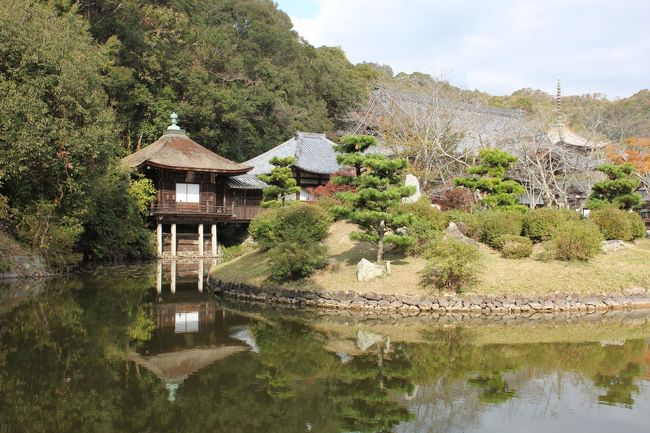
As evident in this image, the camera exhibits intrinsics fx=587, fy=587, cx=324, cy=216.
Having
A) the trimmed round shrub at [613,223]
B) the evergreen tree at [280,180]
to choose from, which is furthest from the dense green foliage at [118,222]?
the trimmed round shrub at [613,223]

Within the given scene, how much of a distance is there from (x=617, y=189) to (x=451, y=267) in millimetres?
10331

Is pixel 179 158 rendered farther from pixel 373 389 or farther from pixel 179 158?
pixel 373 389

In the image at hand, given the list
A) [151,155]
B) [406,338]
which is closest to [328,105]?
[151,155]

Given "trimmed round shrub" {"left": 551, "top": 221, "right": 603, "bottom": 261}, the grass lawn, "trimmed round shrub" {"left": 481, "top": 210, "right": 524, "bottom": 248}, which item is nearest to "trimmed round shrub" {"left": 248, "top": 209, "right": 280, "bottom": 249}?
the grass lawn

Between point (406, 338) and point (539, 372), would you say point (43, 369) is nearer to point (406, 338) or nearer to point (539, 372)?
point (406, 338)

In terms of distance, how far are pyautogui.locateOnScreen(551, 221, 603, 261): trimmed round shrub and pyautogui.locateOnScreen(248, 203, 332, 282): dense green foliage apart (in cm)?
651

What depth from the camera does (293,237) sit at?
16.3 m

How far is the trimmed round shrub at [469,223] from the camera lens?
1814 cm

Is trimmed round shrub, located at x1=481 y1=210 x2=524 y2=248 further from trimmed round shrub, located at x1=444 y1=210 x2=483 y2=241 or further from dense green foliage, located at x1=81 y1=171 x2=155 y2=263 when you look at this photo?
dense green foliage, located at x1=81 y1=171 x2=155 y2=263

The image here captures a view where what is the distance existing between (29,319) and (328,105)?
37855mm

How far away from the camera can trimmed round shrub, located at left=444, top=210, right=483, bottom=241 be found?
18.1 meters

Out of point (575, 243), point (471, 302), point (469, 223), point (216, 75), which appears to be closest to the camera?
point (471, 302)

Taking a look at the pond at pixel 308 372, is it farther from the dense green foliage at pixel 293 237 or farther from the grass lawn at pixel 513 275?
the dense green foliage at pixel 293 237

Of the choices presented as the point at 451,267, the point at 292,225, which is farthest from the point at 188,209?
the point at 451,267
